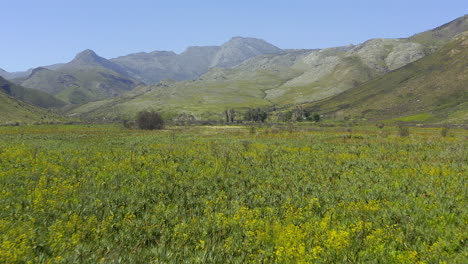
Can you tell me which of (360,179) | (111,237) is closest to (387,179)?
(360,179)

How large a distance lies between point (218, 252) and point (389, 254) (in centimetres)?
462

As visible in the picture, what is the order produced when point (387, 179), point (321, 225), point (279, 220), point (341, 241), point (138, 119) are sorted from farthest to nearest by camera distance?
1. point (138, 119)
2. point (387, 179)
3. point (279, 220)
4. point (321, 225)
5. point (341, 241)

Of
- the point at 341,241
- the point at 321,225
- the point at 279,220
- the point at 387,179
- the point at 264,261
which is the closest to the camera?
the point at 264,261

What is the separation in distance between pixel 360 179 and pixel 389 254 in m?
10.8

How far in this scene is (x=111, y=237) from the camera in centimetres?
926

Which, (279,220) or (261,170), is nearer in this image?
(279,220)

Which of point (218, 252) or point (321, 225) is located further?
point (321, 225)

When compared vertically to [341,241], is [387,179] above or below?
below

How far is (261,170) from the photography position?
69.3ft

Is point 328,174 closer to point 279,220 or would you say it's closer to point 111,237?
point 279,220

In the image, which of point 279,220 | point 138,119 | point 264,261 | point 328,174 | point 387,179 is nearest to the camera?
point 264,261

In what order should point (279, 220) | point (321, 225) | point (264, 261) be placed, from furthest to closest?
point (279, 220)
point (321, 225)
point (264, 261)

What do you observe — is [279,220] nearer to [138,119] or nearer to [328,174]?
[328,174]

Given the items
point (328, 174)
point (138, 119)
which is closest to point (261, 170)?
point (328, 174)
